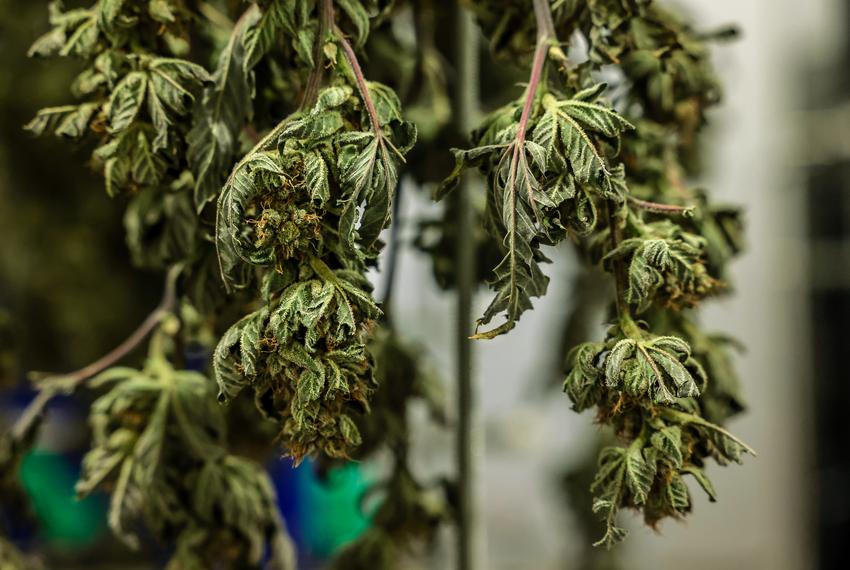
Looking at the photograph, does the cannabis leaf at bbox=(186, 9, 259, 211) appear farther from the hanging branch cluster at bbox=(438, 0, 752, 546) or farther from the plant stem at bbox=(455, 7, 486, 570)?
the plant stem at bbox=(455, 7, 486, 570)

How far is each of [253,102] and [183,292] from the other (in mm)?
170

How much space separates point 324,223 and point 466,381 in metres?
0.45

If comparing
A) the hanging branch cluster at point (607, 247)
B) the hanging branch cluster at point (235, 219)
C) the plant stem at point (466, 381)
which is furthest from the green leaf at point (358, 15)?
the plant stem at point (466, 381)

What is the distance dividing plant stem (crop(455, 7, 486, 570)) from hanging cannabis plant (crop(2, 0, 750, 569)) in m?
0.08

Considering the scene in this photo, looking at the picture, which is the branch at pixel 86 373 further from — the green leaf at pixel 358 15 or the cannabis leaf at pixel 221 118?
the green leaf at pixel 358 15

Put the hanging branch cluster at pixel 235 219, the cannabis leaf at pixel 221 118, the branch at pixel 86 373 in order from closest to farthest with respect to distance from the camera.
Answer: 1. the hanging branch cluster at pixel 235 219
2. the cannabis leaf at pixel 221 118
3. the branch at pixel 86 373

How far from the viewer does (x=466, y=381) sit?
104 centimetres

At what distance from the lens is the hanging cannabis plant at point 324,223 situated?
2.01 feet

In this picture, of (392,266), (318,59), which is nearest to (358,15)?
(318,59)

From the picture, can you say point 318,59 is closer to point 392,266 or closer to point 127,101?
point 127,101

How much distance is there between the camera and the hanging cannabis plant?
613 millimetres

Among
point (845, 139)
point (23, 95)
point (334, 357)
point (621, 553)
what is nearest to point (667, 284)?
point (334, 357)

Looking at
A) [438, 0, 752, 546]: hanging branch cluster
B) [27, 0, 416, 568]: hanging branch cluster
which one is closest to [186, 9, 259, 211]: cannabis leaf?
[27, 0, 416, 568]: hanging branch cluster

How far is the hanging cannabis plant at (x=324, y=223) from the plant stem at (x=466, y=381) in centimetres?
8
